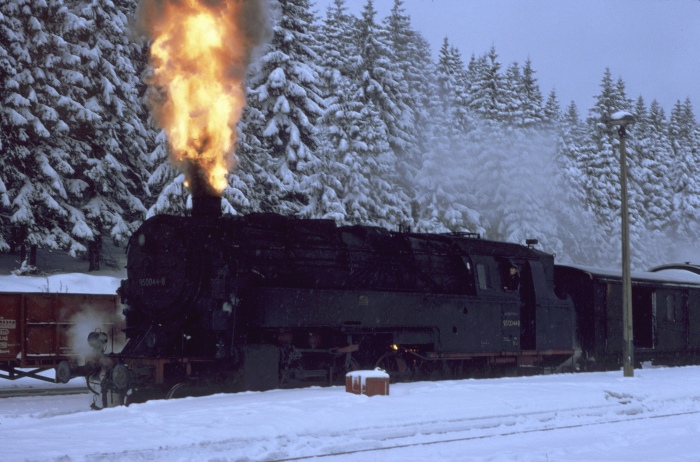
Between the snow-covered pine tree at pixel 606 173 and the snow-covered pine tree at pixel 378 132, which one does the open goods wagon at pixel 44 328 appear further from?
the snow-covered pine tree at pixel 606 173

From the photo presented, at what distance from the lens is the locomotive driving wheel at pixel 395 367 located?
16203 millimetres

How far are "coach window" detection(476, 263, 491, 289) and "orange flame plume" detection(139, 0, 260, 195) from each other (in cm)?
617

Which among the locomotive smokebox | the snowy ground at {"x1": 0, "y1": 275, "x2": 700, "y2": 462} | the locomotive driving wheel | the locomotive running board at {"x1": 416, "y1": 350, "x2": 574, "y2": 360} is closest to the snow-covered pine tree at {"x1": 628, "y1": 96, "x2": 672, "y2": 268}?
the locomotive running board at {"x1": 416, "y1": 350, "x2": 574, "y2": 360}

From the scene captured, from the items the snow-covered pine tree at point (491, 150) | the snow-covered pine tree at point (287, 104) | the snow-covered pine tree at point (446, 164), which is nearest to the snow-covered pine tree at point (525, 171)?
the snow-covered pine tree at point (491, 150)

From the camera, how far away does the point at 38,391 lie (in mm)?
16906

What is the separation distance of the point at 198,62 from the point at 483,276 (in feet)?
25.3

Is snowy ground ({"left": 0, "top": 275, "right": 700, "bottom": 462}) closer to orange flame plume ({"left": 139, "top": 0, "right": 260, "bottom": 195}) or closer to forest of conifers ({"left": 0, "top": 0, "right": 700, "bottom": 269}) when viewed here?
orange flame plume ({"left": 139, "top": 0, "right": 260, "bottom": 195})

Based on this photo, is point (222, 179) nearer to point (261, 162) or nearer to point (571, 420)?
point (571, 420)

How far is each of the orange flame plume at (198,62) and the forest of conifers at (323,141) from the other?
3.43 ft

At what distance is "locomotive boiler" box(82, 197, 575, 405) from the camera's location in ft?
42.7

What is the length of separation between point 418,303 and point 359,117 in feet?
72.3

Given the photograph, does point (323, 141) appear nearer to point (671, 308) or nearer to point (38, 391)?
point (671, 308)

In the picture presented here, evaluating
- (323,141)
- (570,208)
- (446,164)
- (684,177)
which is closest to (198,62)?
(323,141)

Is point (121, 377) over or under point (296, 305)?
under
